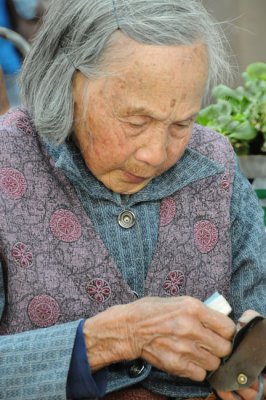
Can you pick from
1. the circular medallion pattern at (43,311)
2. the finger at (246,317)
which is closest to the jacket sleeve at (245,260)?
the finger at (246,317)

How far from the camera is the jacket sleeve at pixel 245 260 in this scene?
6.80 feet

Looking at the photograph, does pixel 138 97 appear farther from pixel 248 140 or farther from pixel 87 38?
pixel 248 140

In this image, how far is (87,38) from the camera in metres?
1.81

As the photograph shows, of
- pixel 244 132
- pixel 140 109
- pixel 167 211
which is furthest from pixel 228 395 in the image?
pixel 244 132

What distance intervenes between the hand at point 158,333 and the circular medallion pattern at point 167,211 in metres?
0.29

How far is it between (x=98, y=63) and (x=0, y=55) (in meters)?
1.88

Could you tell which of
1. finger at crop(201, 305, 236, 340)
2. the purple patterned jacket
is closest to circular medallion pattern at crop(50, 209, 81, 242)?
the purple patterned jacket

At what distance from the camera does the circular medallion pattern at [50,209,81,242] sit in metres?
1.92

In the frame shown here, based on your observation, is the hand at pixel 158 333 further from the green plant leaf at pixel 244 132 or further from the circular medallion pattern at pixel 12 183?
the green plant leaf at pixel 244 132

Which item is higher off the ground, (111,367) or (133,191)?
(133,191)

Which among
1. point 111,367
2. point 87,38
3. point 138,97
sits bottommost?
point 111,367

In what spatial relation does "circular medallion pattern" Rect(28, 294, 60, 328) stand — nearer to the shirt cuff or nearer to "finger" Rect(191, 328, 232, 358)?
Result: the shirt cuff

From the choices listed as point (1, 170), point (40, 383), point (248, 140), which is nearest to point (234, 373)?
point (40, 383)

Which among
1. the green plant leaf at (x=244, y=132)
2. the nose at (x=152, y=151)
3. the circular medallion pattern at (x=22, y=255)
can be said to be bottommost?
the green plant leaf at (x=244, y=132)
